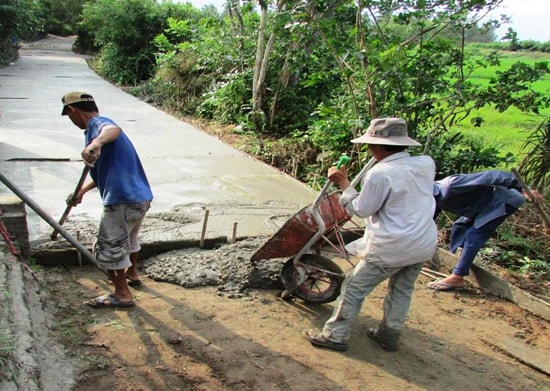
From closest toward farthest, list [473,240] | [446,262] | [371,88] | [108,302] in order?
[108,302], [473,240], [446,262], [371,88]

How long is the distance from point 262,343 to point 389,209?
4.22ft

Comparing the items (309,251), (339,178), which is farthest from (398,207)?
(309,251)

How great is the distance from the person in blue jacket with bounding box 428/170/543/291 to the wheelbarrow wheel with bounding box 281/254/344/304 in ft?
4.11

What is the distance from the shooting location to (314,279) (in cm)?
407

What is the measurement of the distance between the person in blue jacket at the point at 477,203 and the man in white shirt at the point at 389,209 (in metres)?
1.41

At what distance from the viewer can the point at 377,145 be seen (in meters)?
3.29

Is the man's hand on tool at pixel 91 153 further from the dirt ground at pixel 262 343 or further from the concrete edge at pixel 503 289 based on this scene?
the concrete edge at pixel 503 289

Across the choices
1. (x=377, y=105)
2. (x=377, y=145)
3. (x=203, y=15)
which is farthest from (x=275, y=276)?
(x=203, y=15)

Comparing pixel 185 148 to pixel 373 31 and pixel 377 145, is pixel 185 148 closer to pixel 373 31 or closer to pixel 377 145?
pixel 373 31

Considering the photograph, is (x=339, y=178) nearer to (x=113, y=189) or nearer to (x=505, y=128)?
(x=113, y=189)

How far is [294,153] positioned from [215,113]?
3.70 metres

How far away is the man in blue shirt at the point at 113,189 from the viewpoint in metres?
3.55

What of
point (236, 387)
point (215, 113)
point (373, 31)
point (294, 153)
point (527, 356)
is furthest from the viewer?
point (215, 113)

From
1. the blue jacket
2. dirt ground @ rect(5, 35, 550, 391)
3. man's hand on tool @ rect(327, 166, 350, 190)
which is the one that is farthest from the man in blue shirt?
the blue jacket
